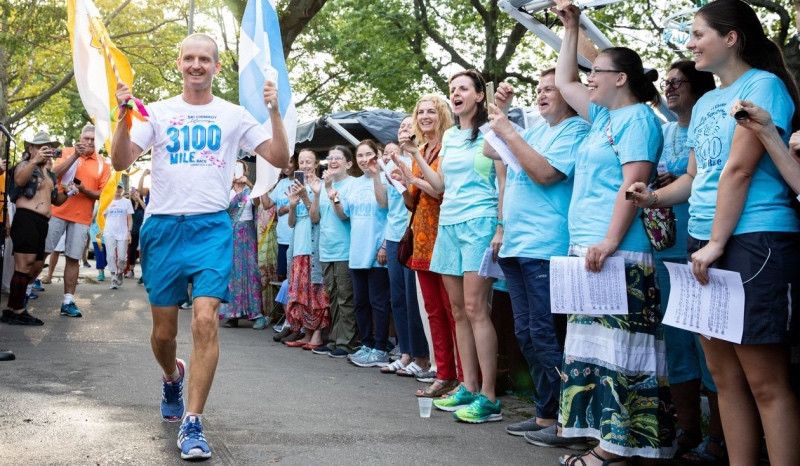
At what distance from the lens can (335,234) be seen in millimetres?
9203

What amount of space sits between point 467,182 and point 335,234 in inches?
130

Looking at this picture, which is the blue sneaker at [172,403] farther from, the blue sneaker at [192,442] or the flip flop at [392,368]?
the flip flop at [392,368]

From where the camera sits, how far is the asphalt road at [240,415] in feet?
15.0

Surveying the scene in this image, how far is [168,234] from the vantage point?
4895 millimetres

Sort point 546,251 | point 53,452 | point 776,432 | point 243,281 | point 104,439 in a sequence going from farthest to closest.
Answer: point 243,281 → point 546,251 → point 104,439 → point 53,452 → point 776,432

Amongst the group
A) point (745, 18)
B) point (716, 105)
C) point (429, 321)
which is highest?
point (745, 18)

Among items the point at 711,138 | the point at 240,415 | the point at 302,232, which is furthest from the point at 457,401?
the point at 302,232

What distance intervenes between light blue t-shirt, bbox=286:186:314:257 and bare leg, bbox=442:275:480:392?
3789mm

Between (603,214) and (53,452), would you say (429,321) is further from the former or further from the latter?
(53,452)

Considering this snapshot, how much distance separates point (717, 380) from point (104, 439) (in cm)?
302

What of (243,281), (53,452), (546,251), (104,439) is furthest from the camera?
(243,281)

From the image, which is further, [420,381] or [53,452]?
[420,381]

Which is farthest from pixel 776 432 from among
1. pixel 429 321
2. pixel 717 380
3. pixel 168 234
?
pixel 429 321

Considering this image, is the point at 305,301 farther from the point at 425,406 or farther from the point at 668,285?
the point at 668,285
